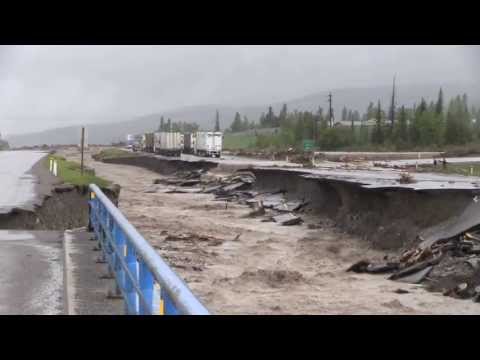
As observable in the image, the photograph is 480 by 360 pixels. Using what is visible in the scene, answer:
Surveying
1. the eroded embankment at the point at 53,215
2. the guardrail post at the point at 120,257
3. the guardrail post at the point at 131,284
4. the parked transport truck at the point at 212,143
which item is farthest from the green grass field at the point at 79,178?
the parked transport truck at the point at 212,143

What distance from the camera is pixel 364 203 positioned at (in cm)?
2348

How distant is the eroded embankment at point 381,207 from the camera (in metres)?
18.7

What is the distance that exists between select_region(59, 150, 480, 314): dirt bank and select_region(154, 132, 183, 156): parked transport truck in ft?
152

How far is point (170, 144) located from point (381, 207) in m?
59.2

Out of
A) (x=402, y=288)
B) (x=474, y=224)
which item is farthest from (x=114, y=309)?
(x=474, y=224)

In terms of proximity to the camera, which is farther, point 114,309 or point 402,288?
point 402,288

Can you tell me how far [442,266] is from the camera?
46.5 ft

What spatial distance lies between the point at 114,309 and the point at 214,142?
60657 mm

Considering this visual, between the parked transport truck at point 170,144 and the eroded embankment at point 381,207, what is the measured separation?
149 ft

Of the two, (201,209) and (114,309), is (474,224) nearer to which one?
(114,309)

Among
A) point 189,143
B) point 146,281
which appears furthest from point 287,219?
point 189,143

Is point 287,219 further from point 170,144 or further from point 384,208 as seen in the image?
point 170,144

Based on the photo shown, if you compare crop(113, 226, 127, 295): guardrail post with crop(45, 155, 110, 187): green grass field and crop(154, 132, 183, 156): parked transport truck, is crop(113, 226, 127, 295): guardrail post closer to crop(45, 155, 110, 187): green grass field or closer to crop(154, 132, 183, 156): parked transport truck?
crop(45, 155, 110, 187): green grass field
